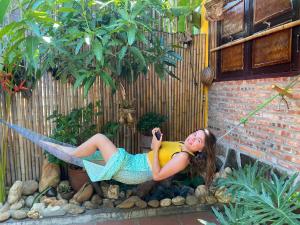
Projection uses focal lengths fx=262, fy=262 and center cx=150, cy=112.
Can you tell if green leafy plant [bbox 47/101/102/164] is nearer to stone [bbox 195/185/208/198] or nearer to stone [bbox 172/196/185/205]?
stone [bbox 172/196/185/205]

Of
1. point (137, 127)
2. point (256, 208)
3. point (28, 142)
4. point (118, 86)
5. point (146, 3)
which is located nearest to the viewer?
point (256, 208)

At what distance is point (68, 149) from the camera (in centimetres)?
248

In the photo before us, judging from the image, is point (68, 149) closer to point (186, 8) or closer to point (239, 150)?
point (239, 150)

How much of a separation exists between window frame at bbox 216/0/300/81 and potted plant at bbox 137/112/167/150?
3.38 feet

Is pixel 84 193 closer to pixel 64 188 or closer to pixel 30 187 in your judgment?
pixel 64 188

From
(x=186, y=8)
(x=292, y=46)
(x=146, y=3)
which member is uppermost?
(x=186, y=8)

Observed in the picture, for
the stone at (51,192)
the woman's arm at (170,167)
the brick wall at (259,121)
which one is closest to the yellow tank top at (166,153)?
the woman's arm at (170,167)

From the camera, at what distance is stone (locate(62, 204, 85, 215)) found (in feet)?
8.66

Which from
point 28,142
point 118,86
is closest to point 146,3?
point 118,86

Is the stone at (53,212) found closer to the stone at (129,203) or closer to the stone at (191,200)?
the stone at (129,203)

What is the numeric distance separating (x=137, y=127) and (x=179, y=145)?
1.11m

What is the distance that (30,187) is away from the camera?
3109 mm

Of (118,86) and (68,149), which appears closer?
(68,149)

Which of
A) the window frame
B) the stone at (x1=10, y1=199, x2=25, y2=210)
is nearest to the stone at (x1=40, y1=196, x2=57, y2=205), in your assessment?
the stone at (x1=10, y1=199, x2=25, y2=210)
